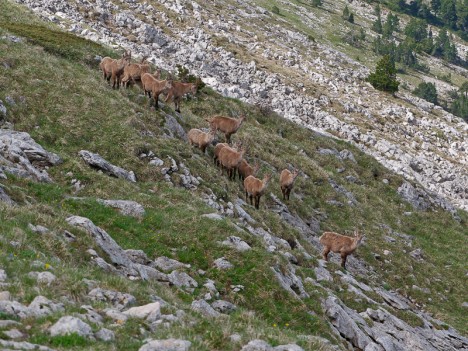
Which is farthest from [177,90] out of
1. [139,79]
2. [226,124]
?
[226,124]

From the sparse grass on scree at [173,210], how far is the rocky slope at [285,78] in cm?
948

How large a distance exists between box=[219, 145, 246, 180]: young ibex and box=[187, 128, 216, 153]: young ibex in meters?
0.88

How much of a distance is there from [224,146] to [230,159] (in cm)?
74

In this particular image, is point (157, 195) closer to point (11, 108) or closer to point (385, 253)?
point (11, 108)

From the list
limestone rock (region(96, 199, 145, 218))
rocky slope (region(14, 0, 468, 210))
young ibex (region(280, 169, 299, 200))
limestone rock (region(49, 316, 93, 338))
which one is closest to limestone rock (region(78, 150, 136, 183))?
limestone rock (region(96, 199, 145, 218))

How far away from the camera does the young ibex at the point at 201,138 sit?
90.9 feet

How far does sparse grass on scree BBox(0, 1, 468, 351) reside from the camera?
37.4 feet

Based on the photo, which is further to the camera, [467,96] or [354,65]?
[467,96]

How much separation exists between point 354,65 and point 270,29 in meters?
14.5

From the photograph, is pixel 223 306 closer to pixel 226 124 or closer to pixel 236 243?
pixel 236 243

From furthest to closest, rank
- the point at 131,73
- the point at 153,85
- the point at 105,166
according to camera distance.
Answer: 1. the point at 131,73
2. the point at 153,85
3. the point at 105,166

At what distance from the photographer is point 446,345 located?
22.5m

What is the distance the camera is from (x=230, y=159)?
89.8 ft

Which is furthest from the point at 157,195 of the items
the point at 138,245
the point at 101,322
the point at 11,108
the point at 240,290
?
the point at 101,322
